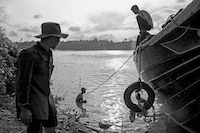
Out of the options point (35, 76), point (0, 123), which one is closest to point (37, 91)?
point (35, 76)

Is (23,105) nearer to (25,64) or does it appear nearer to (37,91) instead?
(37,91)

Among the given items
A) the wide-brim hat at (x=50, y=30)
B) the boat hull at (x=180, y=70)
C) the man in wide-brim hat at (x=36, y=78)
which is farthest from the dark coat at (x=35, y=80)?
the boat hull at (x=180, y=70)

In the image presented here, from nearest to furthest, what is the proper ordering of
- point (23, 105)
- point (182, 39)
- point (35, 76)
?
1. point (23, 105)
2. point (35, 76)
3. point (182, 39)

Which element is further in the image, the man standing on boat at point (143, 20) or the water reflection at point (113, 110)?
the water reflection at point (113, 110)

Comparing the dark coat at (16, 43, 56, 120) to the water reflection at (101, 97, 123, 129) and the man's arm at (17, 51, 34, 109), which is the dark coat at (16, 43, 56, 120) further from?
the water reflection at (101, 97, 123, 129)

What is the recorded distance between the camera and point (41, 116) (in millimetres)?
2938

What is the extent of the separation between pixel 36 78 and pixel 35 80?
3cm

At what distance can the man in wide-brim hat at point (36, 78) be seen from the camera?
270 cm

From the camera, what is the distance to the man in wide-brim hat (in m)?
2.70

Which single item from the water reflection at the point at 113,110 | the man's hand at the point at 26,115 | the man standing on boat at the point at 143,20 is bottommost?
the water reflection at the point at 113,110

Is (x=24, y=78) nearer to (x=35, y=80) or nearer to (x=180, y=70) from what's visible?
(x=35, y=80)

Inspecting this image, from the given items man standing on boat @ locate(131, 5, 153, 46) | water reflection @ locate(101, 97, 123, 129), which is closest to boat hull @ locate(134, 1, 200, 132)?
man standing on boat @ locate(131, 5, 153, 46)

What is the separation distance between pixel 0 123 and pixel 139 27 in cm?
513

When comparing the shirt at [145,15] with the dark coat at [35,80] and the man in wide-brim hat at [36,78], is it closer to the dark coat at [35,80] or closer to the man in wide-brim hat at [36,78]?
the man in wide-brim hat at [36,78]
